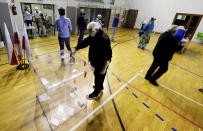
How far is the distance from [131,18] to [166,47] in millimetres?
10943

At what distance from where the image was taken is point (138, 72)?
13.0 feet

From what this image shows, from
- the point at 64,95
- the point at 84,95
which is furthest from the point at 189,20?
the point at 64,95

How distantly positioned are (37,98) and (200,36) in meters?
12.0

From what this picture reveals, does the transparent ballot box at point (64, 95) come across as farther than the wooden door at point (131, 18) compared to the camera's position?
No

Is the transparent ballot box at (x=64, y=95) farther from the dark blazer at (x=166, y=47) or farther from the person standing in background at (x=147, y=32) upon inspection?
the person standing in background at (x=147, y=32)

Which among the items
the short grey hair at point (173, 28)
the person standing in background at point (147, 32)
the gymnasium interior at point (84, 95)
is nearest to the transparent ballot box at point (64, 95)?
the gymnasium interior at point (84, 95)

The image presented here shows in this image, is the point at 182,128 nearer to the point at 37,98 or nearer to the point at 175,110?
the point at 175,110

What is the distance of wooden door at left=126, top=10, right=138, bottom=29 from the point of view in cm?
1209

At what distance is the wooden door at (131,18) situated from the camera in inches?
476

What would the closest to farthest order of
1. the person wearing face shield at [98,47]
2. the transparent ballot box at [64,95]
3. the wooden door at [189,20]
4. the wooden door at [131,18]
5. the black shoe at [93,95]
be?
the person wearing face shield at [98,47] → the transparent ballot box at [64,95] → the black shoe at [93,95] → the wooden door at [189,20] → the wooden door at [131,18]

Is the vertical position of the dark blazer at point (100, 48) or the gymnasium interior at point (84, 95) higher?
the dark blazer at point (100, 48)

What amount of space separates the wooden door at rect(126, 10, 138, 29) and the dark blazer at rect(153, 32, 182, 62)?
1059cm

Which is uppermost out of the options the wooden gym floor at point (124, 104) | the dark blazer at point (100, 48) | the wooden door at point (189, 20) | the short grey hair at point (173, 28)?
the wooden door at point (189, 20)

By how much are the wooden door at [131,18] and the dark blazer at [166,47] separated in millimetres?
10589
